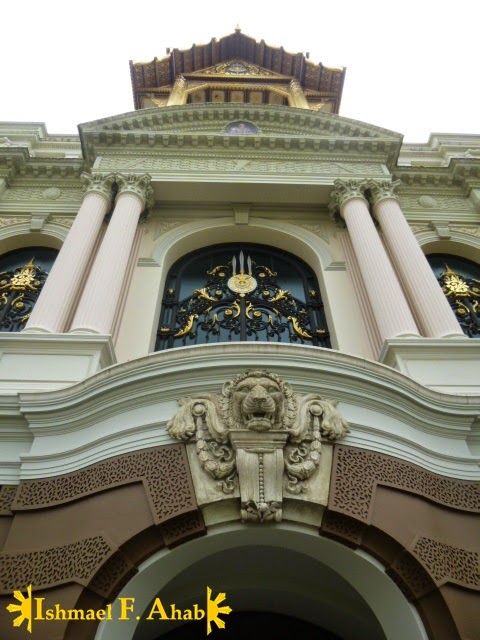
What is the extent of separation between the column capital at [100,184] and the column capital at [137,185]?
21cm

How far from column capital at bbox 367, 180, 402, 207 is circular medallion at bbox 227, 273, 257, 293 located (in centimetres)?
358

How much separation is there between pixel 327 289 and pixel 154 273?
383 cm

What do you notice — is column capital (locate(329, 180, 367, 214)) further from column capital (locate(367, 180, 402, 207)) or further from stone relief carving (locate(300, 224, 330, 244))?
stone relief carving (locate(300, 224, 330, 244))

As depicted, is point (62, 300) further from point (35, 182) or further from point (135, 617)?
point (35, 182)

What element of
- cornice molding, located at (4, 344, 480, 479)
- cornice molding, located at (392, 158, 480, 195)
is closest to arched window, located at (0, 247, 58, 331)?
cornice molding, located at (4, 344, 480, 479)

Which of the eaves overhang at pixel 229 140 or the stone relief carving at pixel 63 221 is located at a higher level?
the eaves overhang at pixel 229 140

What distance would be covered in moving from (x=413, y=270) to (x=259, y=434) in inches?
229

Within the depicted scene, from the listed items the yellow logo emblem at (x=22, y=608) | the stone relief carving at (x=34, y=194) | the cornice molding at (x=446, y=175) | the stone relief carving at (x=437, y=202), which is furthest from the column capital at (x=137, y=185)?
the yellow logo emblem at (x=22, y=608)

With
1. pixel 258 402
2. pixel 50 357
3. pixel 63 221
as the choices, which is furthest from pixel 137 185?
pixel 258 402

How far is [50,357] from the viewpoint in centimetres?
689

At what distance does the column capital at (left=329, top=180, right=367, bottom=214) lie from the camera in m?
11.1

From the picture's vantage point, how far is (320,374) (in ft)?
17.7

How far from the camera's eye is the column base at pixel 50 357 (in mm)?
6574

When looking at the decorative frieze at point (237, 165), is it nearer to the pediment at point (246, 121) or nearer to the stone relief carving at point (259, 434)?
the pediment at point (246, 121)
